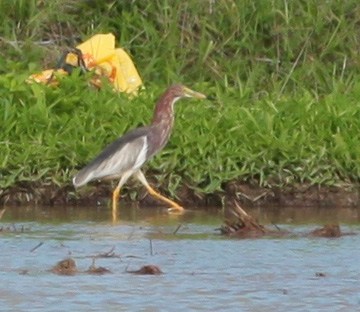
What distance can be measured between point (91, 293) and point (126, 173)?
9.72ft

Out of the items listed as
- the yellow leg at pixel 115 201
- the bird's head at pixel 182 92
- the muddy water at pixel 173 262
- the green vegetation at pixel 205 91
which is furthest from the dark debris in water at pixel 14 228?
the bird's head at pixel 182 92

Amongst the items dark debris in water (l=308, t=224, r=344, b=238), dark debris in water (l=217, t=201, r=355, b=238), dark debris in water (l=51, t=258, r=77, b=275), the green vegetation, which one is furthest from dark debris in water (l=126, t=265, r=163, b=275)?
the green vegetation

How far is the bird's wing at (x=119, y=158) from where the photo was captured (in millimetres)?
8922

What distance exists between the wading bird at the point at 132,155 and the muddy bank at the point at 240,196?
0.78 ft

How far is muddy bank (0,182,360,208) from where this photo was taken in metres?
9.17

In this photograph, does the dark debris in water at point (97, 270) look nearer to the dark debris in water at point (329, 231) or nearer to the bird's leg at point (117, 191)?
the dark debris in water at point (329, 231)

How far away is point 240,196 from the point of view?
9.20m

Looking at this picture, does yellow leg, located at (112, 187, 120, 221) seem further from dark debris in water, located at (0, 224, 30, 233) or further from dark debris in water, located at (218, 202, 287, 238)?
dark debris in water, located at (218, 202, 287, 238)

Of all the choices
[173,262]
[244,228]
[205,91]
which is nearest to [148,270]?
[173,262]

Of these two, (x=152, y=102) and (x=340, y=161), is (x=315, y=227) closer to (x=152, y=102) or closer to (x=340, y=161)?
(x=340, y=161)

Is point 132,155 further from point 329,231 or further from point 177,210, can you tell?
point 329,231

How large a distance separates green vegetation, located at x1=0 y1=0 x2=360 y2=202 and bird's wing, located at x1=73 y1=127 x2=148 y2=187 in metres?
0.20

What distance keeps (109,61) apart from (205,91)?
82 cm

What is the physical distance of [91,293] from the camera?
642 cm
